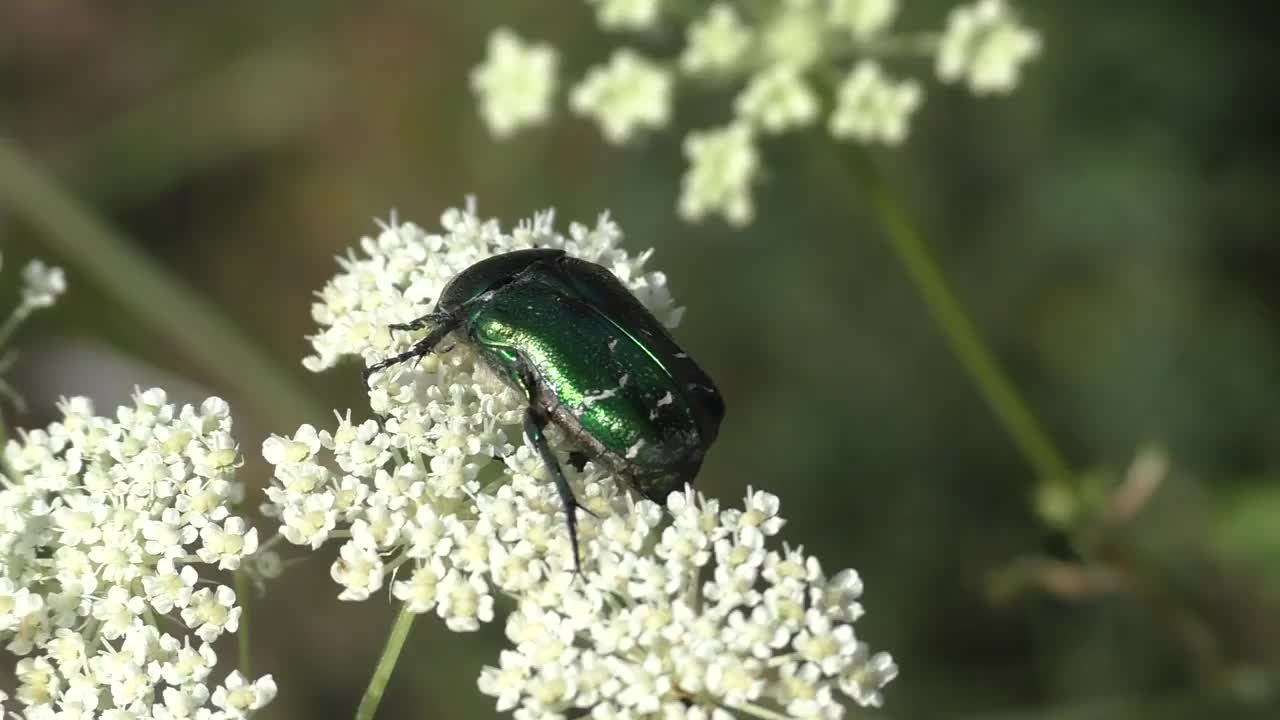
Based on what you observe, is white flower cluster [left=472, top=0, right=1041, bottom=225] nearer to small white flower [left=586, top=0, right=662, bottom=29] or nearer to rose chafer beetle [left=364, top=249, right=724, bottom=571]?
small white flower [left=586, top=0, right=662, bottom=29]

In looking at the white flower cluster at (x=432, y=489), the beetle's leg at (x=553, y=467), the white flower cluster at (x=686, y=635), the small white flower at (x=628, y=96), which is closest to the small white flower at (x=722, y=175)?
the small white flower at (x=628, y=96)

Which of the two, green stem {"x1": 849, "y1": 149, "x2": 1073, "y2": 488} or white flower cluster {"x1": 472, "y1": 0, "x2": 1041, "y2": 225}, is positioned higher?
white flower cluster {"x1": 472, "y1": 0, "x2": 1041, "y2": 225}

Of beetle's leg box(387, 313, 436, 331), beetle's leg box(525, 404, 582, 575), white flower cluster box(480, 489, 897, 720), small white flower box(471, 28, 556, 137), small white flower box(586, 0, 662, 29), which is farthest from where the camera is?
small white flower box(471, 28, 556, 137)

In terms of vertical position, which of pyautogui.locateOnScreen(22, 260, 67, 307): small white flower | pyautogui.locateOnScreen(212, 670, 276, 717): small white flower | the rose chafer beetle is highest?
pyautogui.locateOnScreen(22, 260, 67, 307): small white flower

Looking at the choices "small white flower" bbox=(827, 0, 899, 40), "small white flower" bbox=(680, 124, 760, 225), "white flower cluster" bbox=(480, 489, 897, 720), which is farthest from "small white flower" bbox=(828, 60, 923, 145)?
"white flower cluster" bbox=(480, 489, 897, 720)

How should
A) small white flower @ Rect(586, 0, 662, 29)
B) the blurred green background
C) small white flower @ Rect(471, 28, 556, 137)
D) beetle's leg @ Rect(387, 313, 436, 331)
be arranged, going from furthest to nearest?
the blurred green background, small white flower @ Rect(471, 28, 556, 137), small white flower @ Rect(586, 0, 662, 29), beetle's leg @ Rect(387, 313, 436, 331)

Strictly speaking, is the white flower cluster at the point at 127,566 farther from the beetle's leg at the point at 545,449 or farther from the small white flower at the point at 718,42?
the small white flower at the point at 718,42

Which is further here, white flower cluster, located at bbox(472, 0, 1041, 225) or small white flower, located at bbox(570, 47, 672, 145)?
small white flower, located at bbox(570, 47, 672, 145)
